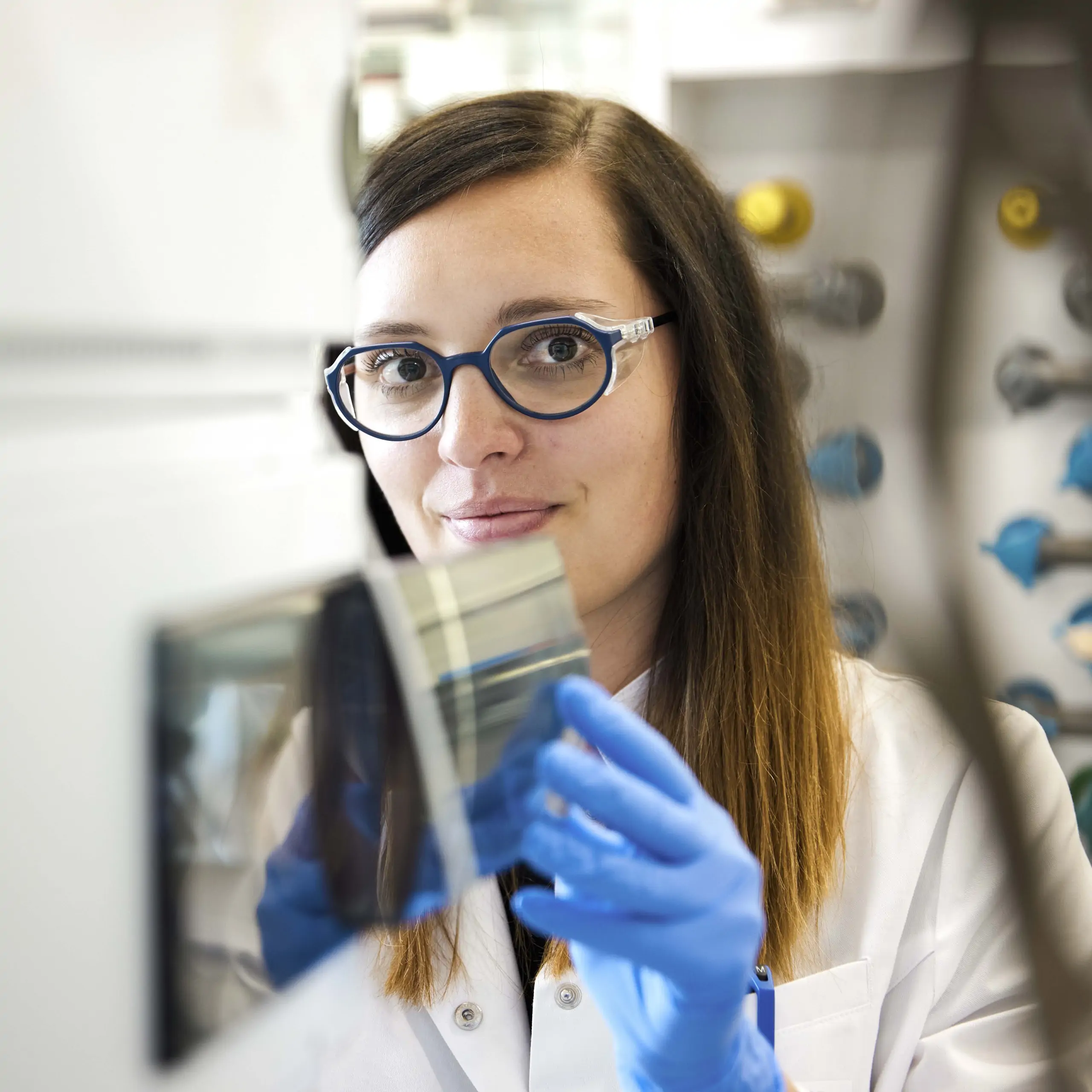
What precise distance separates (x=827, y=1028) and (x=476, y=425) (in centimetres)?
59

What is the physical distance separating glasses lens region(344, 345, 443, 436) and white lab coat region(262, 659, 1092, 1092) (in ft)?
1.32

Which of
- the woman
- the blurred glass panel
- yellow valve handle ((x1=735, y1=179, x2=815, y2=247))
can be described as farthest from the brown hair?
the blurred glass panel

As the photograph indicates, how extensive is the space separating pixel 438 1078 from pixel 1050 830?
1.72 feet

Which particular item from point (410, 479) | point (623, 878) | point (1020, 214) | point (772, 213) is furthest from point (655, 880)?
point (772, 213)

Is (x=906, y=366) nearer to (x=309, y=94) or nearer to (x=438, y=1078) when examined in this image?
(x=309, y=94)

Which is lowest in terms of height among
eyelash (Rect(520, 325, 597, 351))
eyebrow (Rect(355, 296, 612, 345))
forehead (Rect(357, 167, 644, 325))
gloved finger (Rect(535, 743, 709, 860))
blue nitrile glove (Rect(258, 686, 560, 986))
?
gloved finger (Rect(535, 743, 709, 860))

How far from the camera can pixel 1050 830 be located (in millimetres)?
753

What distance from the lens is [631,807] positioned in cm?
52

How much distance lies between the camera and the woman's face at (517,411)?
84 cm

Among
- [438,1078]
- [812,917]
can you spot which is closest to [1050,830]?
[812,917]

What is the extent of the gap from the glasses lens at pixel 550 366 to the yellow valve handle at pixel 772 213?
2.45 feet

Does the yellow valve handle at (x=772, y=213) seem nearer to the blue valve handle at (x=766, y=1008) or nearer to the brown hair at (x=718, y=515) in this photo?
the brown hair at (x=718, y=515)

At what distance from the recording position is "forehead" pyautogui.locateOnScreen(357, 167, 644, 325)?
2.79 ft

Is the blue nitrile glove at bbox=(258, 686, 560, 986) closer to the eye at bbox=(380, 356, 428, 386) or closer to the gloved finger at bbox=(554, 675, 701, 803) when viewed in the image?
the gloved finger at bbox=(554, 675, 701, 803)
